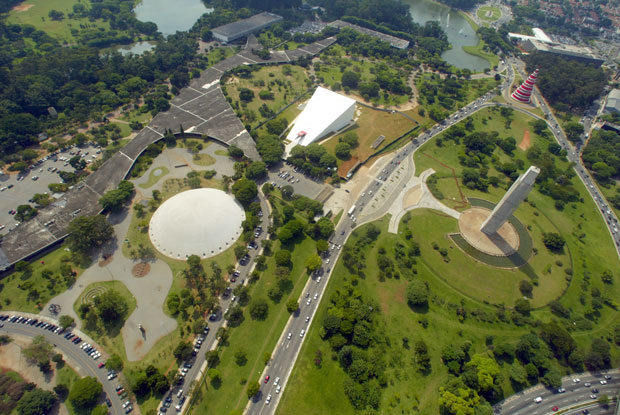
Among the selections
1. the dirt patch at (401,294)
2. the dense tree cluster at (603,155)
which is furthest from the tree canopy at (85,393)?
the dense tree cluster at (603,155)

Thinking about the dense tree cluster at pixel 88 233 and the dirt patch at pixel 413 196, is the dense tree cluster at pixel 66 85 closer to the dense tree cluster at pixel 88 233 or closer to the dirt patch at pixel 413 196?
the dense tree cluster at pixel 88 233

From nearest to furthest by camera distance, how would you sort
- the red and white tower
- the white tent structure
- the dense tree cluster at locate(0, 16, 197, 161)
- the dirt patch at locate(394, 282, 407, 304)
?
the dirt patch at locate(394, 282, 407, 304) < the dense tree cluster at locate(0, 16, 197, 161) < the white tent structure < the red and white tower

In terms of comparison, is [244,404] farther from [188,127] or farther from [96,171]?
[188,127]

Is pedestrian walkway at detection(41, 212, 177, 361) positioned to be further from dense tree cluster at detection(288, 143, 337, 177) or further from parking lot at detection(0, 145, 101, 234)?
dense tree cluster at detection(288, 143, 337, 177)

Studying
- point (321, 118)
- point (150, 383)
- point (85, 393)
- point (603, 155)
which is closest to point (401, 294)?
point (150, 383)

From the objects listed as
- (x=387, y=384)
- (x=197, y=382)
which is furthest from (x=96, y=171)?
(x=387, y=384)

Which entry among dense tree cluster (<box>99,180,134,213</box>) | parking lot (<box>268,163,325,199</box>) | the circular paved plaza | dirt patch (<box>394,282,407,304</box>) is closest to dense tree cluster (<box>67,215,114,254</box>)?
dense tree cluster (<box>99,180,134,213</box>)
